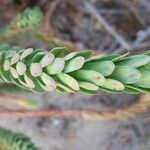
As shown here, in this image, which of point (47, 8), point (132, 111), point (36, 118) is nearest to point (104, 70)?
point (132, 111)

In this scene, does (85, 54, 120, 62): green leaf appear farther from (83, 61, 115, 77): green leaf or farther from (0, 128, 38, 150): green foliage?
(0, 128, 38, 150): green foliage

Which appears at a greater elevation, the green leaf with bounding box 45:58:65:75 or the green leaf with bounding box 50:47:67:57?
the green leaf with bounding box 50:47:67:57

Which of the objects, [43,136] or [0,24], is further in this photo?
[0,24]

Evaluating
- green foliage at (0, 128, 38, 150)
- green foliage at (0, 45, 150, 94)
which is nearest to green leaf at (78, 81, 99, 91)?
green foliage at (0, 45, 150, 94)

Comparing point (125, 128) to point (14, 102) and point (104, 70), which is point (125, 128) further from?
point (104, 70)

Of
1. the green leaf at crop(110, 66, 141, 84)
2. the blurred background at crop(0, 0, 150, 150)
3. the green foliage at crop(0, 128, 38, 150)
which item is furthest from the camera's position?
the blurred background at crop(0, 0, 150, 150)

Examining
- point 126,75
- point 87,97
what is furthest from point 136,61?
point 87,97
